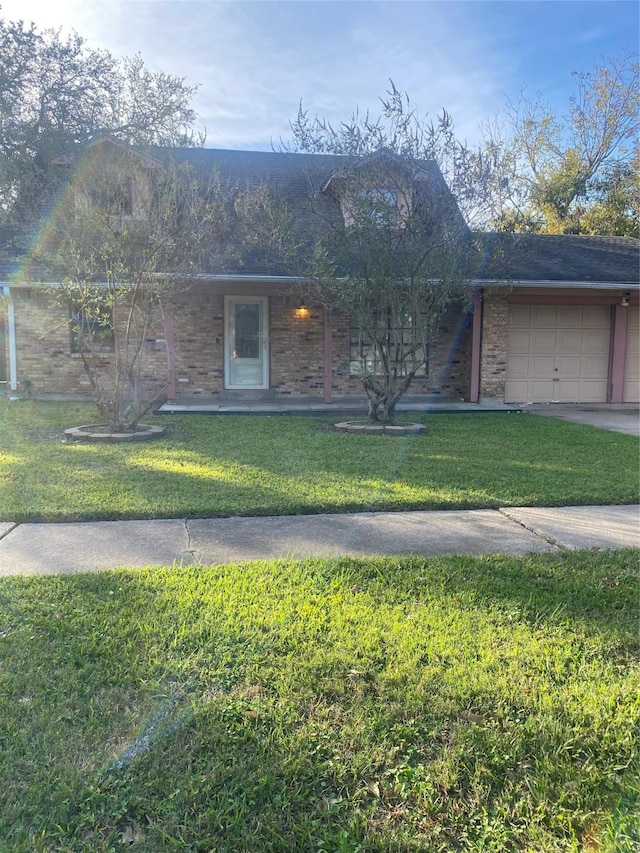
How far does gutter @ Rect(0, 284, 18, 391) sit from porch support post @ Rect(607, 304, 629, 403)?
13.3 metres

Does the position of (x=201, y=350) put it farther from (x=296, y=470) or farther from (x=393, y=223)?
(x=296, y=470)

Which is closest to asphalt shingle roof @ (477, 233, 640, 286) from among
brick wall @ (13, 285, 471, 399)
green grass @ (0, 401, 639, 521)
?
brick wall @ (13, 285, 471, 399)

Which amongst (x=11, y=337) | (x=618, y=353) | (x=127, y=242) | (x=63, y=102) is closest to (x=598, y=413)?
(x=618, y=353)

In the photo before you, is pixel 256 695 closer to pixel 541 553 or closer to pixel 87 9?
pixel 541 553

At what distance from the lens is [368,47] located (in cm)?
948

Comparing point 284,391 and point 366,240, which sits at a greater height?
point 366,240

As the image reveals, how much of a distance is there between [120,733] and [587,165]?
30105 millimetres

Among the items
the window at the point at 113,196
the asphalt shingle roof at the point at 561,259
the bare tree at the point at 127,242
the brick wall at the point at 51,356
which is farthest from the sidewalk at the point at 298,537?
the brick wall at the point at 51,356

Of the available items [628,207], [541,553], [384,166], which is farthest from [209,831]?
[628,207]

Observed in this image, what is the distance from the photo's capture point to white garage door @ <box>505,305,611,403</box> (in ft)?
46.0

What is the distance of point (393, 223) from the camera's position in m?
8.73

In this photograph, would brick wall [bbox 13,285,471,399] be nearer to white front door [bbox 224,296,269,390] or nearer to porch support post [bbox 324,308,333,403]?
white front door [bbox 224,296,269,390]

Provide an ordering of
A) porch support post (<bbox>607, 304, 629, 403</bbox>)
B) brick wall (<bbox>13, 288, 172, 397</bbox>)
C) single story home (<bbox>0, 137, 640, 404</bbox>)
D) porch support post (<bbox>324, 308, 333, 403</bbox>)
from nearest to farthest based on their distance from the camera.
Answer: porch support post (<bbox>324, 308, 333, 403</bbox>) < single story home (<bbox>0, 137, 640, 404</bbox>) < brick wall (<bbox>13, 288, 172, 397</bbox>) < porch support post (<bbox>607, 304, 629, 403</bbox>)

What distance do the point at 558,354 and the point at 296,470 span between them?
389 inches
